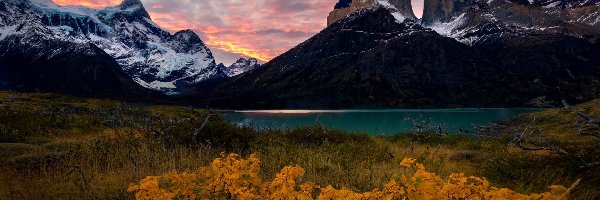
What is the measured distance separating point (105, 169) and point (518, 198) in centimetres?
1157

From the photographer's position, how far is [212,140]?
1878cm

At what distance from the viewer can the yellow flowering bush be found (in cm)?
523

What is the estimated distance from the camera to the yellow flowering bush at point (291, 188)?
17.2ft

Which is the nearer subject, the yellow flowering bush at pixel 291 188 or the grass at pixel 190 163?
the yellow flowering bush at pixel 291 188

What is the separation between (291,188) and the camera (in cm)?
549

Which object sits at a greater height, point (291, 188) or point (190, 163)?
point (291, 188)

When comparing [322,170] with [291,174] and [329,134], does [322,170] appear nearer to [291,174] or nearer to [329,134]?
→ [291,174]

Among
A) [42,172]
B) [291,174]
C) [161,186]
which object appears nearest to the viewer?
[291,174]

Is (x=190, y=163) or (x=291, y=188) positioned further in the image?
(x=190, y=163)

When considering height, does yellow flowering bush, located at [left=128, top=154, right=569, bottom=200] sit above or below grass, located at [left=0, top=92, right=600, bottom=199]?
above

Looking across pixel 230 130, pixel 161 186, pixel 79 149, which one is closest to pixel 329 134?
pixel 230 130

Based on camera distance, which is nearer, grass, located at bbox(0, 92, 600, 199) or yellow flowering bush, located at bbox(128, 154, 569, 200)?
yellow flowering bush, located at bbox(128, 154, 569, 200)

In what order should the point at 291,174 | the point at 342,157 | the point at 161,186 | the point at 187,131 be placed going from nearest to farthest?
the point at 291,174 < the point at 161,186 < the point at 342,157 < the point at 187,131

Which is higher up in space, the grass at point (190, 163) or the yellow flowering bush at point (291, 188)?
the yellow flowering bush at point (291, 188)
